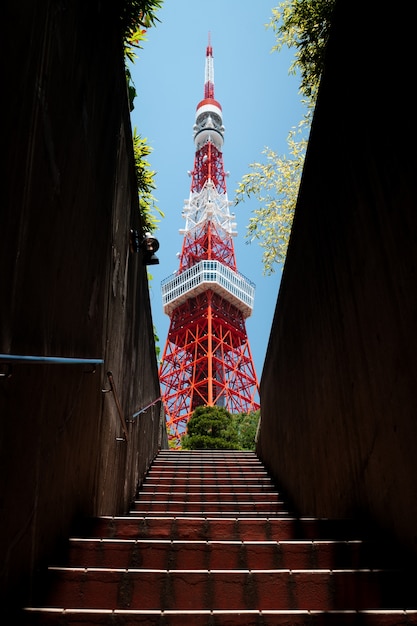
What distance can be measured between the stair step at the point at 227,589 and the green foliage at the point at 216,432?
1471cm

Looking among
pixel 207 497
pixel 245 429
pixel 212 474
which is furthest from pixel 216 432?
pixel 207 497

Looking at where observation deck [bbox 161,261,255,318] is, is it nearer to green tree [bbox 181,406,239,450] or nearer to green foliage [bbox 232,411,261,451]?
green foliage [bbox 232,411,261,451]

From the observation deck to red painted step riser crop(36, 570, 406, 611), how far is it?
30.0 meters

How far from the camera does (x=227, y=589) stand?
2.02 meters

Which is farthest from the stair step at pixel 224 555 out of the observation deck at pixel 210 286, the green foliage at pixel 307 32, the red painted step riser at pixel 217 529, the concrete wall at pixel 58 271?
the observation deck at pixel 210 286

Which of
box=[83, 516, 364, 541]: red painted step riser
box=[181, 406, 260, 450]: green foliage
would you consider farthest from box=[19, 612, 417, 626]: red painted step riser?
box=[181, 406, 260, 450]: green foliage

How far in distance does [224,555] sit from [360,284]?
5.41ft

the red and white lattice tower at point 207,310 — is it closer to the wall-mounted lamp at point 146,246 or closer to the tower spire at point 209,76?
the tower spire at point 209,76

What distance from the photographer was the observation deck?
106 ft

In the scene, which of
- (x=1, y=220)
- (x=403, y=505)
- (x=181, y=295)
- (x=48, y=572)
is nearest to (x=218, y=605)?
(x=48, y=572)

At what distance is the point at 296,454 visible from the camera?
4727mm

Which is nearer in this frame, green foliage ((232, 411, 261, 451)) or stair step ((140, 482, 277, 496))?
stair step ((140, 482, 277, 496))

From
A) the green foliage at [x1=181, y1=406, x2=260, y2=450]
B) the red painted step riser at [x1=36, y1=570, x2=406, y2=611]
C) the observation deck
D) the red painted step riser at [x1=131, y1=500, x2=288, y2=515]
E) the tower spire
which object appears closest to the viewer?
the red painted step riser at [x1=36, y1=570, x2=406, y2=611]

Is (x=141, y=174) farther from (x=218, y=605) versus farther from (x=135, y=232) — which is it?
(x=218, y=605)
